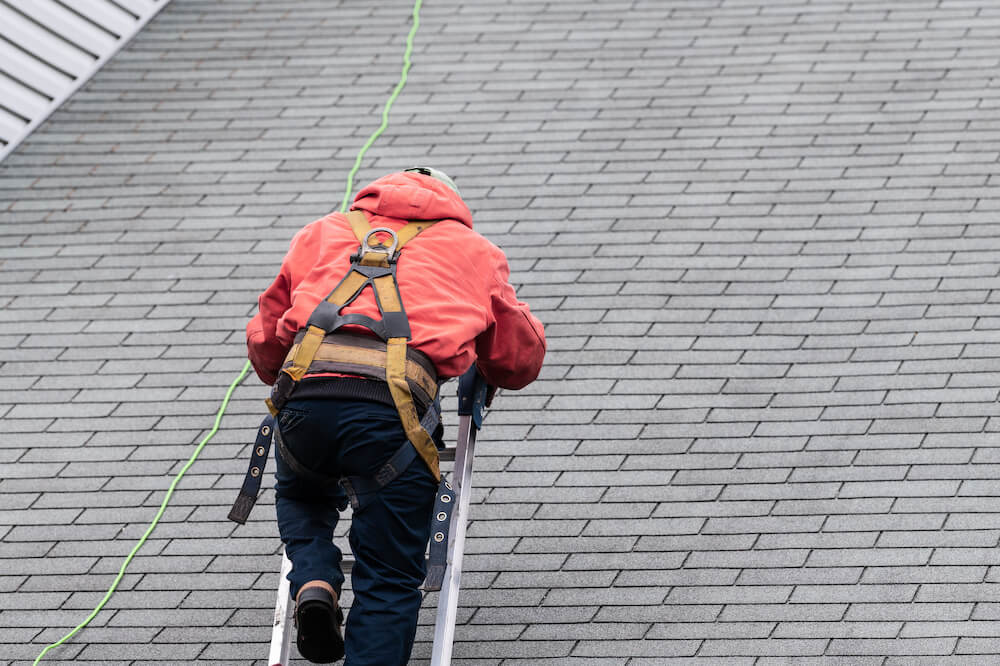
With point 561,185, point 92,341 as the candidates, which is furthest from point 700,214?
point 92,341

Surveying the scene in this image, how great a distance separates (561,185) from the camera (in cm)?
682

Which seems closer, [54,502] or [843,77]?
[54,502]

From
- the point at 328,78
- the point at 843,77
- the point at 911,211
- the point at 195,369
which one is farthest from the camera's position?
the point at 328,78

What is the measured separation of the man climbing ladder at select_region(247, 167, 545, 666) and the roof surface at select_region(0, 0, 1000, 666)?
797 millimetres

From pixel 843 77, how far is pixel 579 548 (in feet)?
12.2

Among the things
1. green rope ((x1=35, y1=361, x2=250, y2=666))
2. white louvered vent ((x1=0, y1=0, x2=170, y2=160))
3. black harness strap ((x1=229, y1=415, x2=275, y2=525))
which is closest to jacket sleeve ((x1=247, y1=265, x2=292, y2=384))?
black harness strap ((x1=229, y1=415, x2=275, y2=525))

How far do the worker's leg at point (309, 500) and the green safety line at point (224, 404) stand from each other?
46.9 inches

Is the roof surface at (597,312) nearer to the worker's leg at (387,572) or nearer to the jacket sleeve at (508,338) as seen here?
the worker's leg at (387,572)

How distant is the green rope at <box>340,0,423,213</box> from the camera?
6.87 m

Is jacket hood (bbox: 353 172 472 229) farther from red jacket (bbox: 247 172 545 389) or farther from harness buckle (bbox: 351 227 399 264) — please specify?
harness buckle (bbox: 351 227 399 264)

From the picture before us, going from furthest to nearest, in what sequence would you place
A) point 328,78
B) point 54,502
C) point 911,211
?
1. point 328,78
2. point 911,211
3. point 54,502

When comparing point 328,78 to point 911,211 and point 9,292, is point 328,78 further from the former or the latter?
point 911,211

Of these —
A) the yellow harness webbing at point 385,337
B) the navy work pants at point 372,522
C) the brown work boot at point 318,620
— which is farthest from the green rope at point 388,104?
the brown work boot at point 318,620

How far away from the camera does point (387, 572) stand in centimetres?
379
